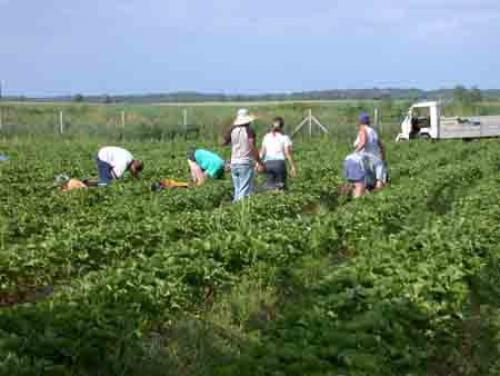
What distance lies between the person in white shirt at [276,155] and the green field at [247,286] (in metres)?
0.85

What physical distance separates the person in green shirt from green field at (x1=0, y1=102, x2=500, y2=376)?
5.27ft

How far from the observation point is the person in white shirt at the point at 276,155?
51.1ft

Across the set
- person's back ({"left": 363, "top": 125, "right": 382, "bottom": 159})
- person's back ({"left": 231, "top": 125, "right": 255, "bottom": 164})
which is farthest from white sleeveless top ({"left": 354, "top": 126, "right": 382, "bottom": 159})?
Answer: person's back ({"left": 231, "top": 125, "right": 255, "bottom": 164})

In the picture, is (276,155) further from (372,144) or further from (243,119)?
(243,119)

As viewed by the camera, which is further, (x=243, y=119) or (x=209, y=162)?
(x=209, y=162)

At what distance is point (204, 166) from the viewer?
16.8 m

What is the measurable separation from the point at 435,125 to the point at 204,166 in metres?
24.8

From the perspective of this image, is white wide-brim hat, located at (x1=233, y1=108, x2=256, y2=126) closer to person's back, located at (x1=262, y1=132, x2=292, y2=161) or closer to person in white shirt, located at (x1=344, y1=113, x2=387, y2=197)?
person's back, located at (x1=262, y1=132, x2=292, y2=161)

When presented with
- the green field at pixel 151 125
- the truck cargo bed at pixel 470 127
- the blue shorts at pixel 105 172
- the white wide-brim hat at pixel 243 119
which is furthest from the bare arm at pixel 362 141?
the truck cargo bed at pixel 470 127

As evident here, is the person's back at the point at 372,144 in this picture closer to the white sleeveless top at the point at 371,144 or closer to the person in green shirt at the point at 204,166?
the white sleeveless top at the point at 371,144

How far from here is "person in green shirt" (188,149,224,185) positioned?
659 inches

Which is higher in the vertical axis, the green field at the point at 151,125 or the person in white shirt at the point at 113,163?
the person in white shirt at the point at 113,163

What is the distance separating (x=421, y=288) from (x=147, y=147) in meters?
27.1

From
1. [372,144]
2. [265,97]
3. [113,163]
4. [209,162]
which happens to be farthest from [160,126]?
[265,97]
